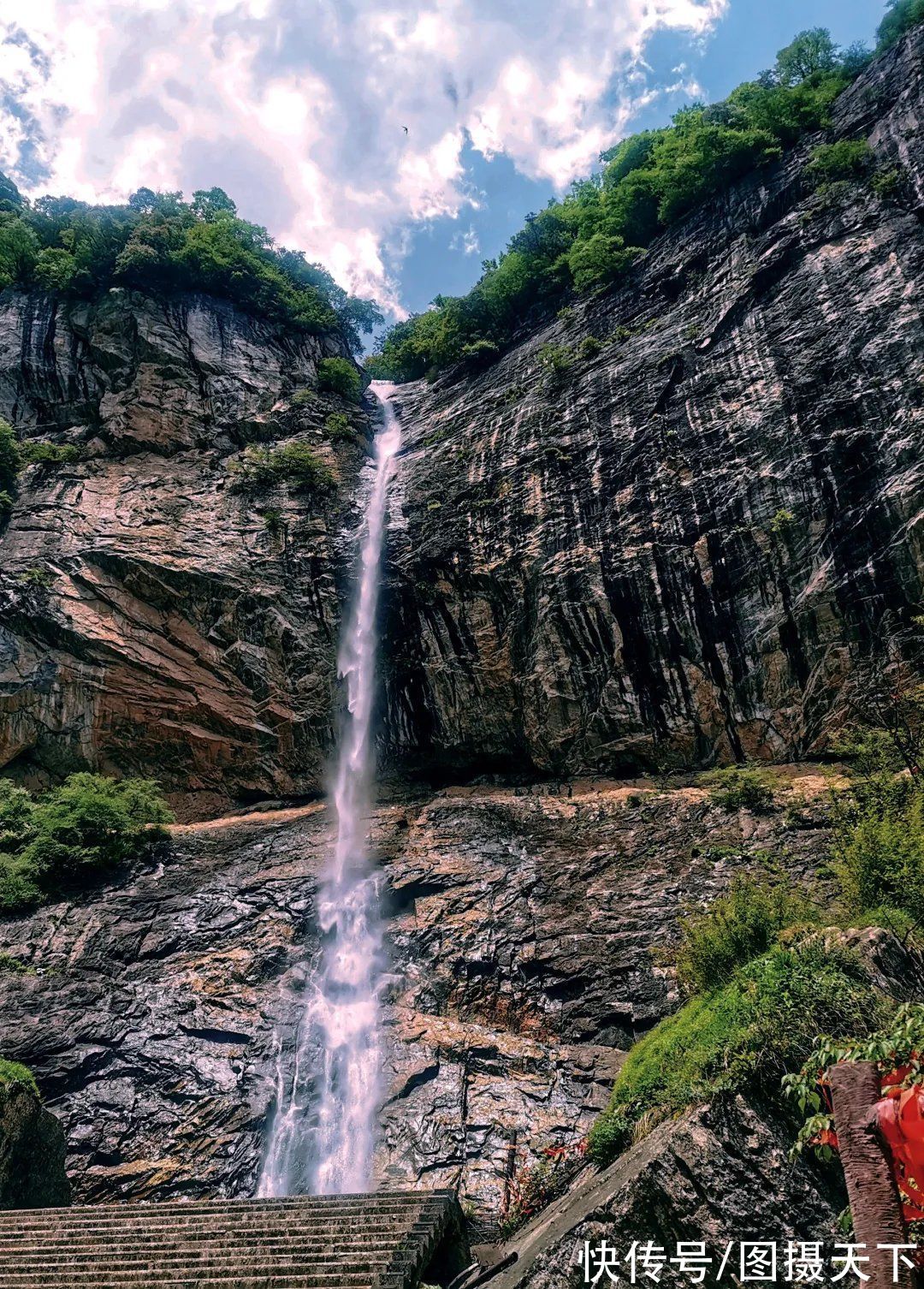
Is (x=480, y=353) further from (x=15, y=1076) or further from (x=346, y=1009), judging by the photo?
(x=15, y=1076)

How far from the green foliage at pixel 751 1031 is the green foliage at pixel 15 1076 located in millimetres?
8590

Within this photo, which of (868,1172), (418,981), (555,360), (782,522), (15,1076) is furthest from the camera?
(555,360)

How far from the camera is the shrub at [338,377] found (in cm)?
2931

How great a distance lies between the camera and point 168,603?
2098 centimetres

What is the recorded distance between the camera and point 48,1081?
12.7 metres

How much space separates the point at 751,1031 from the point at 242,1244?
647 centimetres

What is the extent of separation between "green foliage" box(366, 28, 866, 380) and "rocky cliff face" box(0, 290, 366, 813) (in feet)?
28.0

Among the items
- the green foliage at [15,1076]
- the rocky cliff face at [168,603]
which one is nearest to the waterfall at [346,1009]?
the rocky cliff face at [168,603]

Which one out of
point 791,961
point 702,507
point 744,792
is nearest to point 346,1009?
point 744,792

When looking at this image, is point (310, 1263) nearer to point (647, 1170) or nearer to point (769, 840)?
point (647, 1170)

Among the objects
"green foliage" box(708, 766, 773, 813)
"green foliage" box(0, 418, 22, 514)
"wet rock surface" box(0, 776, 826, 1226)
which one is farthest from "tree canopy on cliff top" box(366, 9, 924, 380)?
"wet rock surface" box(0, 776, 826, 1226)

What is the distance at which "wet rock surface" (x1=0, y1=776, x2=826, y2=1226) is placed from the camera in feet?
38.1

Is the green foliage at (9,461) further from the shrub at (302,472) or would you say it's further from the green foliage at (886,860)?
the green foliage at (886,860)

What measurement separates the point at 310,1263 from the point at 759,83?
32.7 metres
